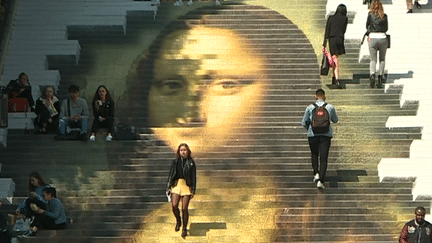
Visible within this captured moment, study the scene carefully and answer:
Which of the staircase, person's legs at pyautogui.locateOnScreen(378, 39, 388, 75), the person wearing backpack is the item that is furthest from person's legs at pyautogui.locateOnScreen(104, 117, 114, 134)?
person's legs at pyautogui.locateOnScreen(378, 39, 388, 75)

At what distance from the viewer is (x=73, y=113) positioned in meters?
21.8

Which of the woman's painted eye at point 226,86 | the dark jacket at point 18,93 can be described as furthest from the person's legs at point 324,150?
the dark jacket at point 18,93

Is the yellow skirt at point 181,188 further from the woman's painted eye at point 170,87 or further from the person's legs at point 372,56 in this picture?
the person's legs at point 372,56

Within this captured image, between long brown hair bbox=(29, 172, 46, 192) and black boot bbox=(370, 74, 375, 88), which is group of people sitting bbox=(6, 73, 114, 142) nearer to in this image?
long brown hair bbox=(29, 172, 46, 192)

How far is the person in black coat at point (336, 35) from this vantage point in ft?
76.1

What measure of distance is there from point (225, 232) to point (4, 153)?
4664 mm

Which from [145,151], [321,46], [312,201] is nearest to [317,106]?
[312,201]

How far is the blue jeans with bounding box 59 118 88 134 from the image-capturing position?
71.2 ft

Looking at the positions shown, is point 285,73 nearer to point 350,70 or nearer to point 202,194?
point 350,70

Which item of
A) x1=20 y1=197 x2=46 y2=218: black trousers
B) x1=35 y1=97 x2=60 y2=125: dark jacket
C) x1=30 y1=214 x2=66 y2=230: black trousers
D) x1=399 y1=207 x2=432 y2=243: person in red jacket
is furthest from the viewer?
x1=35 y1=97 x2=60 y2=125: dark jacket

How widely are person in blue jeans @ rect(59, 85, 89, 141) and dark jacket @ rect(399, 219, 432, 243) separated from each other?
21.9 ft

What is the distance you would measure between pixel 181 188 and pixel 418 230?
3.72 metres

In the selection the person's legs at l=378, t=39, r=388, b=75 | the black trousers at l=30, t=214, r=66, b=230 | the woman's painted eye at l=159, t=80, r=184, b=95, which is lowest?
the black trousers at l=30, t=214, r=66, b=230

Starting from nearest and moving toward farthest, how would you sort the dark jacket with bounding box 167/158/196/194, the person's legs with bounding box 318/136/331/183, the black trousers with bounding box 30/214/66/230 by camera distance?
1. the dark jacket with bounding box 167/158/196/194
2. the black trousers with bounding box 30/214/66/230
3. the person's legs with bounding box 318/136/331/183
